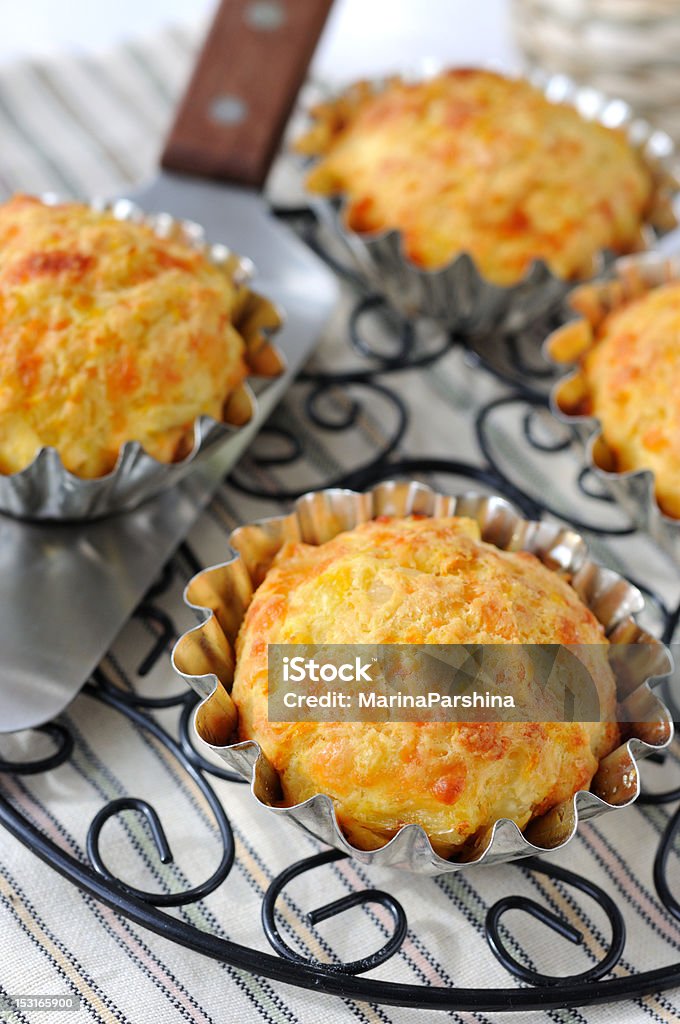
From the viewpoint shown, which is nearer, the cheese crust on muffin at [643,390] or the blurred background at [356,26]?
the cheese crust on muffin at [643,390]

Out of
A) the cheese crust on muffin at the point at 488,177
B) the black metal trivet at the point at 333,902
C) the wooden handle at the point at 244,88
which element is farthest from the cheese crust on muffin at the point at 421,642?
the wooden handle at the point at 244,88

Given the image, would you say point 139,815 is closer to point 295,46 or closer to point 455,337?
point 455,337

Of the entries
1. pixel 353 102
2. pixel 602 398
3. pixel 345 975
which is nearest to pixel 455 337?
pixel 602 398

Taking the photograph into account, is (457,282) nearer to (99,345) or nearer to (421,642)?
(99,345)

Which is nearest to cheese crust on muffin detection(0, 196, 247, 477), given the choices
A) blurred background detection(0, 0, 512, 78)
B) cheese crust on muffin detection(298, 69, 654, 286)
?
cheese crust on muffin detection(298, 69, 654, 286)

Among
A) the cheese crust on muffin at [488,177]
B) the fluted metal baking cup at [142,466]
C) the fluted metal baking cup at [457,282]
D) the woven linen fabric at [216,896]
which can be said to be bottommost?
the woven linen fabric at [216,896]

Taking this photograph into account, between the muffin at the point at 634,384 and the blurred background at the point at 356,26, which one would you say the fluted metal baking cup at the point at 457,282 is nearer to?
the muffin at the point at 634,384

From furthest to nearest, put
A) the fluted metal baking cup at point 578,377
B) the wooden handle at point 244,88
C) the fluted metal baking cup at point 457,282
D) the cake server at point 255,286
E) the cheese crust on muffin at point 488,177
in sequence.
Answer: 1. the wooden handle at point 244,88
2. the cheese crust on muffin at point 488,177
3. the fluted metal baking cup at point 457,282
4. the fluted metal baking cup at point 578,377
5. the cake server at point 255,286

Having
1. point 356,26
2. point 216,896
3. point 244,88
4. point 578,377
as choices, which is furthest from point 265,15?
point 216,896
